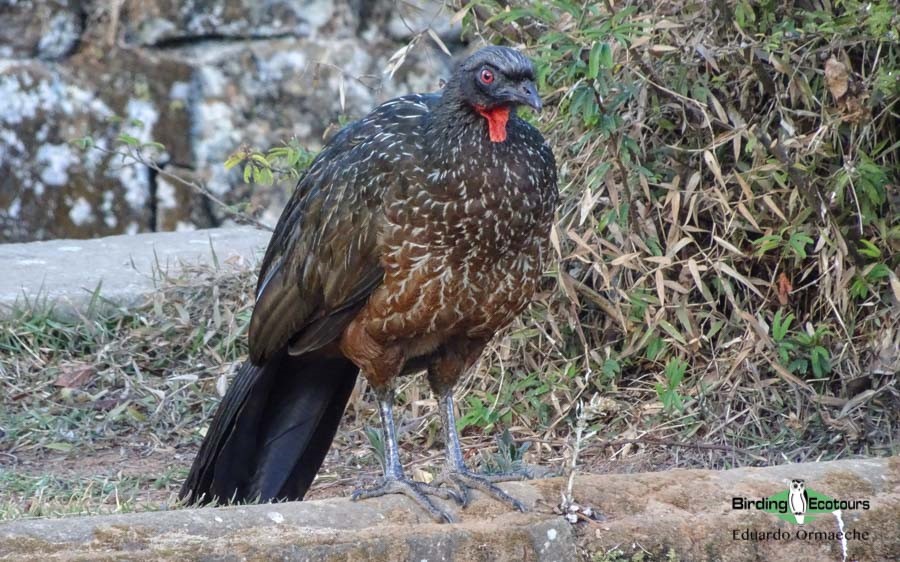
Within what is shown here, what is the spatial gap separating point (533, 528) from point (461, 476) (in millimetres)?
454

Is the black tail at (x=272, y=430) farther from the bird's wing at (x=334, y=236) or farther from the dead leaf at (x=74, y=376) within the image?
the dead leaf at (x=74, y=376)

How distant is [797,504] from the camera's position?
3.79 m

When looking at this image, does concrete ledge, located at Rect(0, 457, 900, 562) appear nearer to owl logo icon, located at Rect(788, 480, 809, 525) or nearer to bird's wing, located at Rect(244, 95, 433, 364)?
owl logo icon, located at Rect(788, 480, 809, 525)

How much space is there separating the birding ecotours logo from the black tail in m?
1.54

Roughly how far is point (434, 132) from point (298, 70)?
470cm

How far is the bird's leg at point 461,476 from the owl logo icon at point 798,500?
30.0 inches

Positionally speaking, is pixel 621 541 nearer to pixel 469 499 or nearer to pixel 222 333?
pixel 469 499

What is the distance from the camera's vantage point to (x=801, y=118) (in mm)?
Answer: 5406

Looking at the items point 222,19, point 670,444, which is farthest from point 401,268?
point 222,19

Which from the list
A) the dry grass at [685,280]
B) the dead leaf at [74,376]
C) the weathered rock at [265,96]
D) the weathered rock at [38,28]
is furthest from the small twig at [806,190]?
the weathered rock at [38,28]

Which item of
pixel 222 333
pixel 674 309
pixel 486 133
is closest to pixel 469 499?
pixel 486 133

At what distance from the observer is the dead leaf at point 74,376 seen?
6.12 metres

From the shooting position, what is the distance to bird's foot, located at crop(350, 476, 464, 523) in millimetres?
3795

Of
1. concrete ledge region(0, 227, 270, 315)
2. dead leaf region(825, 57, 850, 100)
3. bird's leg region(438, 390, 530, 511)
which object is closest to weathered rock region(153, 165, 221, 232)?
concrete ledge region(0, 227, 270, 315)
